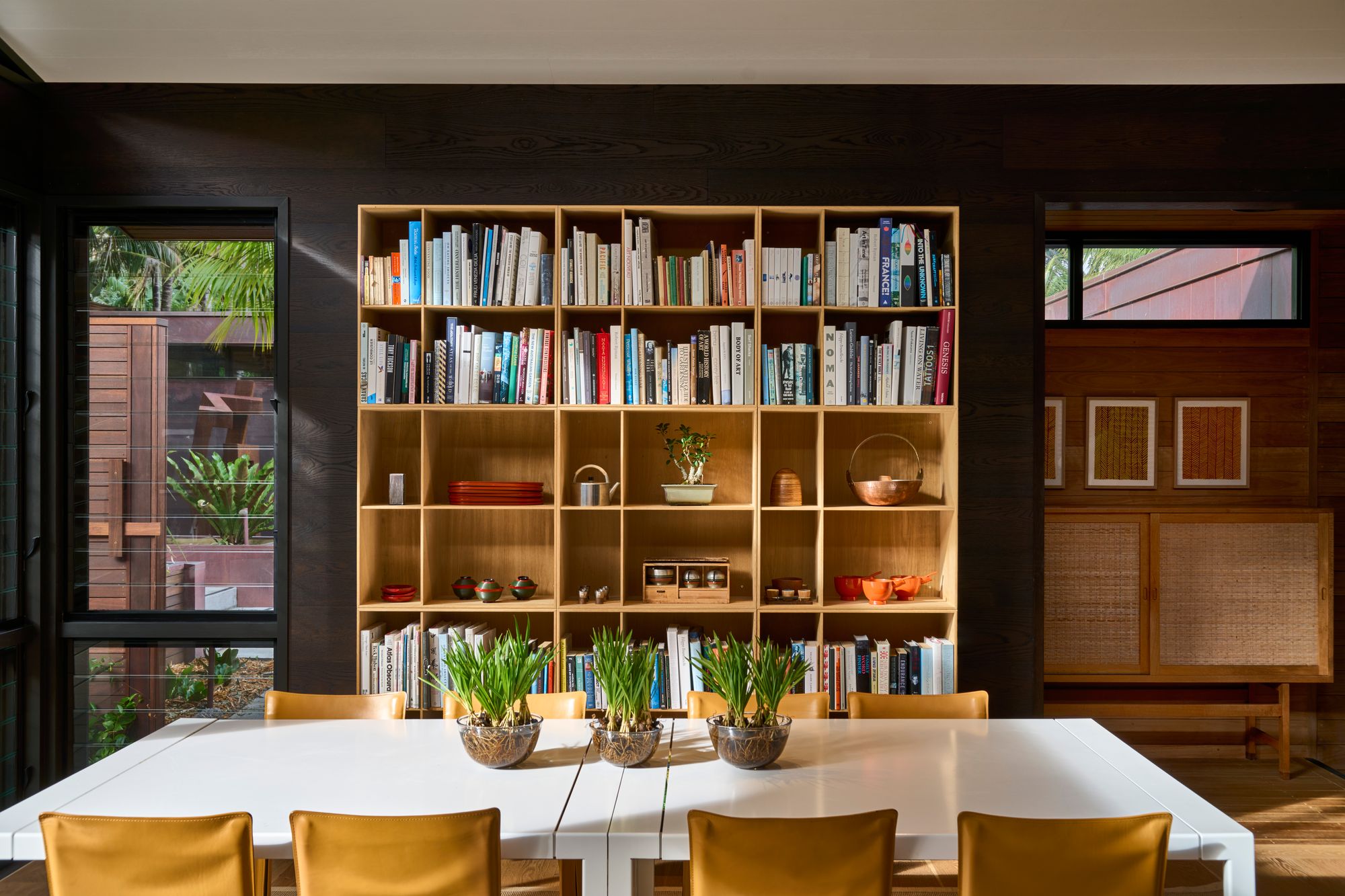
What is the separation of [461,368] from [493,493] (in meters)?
0.50

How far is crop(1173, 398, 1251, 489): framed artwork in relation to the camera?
488 cm

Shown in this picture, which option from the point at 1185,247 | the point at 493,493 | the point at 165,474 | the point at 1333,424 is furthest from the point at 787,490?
the point at 1333,424

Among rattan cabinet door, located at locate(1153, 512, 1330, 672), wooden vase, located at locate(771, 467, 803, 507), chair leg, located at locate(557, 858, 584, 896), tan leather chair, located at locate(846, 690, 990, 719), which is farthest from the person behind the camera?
rattan cabinet door, located at locate(1153, 512, 1330, 672)

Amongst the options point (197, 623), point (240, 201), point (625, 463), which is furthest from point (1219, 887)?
point (240, 201)

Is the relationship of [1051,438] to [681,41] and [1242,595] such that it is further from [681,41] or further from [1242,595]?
[681,41]

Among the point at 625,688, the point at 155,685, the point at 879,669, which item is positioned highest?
the point at 625,688

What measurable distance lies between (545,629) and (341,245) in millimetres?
1778

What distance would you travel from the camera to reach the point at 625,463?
136 inches

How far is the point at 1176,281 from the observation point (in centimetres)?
493

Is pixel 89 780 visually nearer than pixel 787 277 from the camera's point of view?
Yes

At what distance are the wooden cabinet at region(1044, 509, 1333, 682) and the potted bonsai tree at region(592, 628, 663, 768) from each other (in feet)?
10.2

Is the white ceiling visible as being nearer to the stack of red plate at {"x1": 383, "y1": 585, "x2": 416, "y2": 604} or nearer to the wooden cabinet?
the stack of red plate at {"x1": 383, "y1": 585, "x2": 416, "y2": 604}

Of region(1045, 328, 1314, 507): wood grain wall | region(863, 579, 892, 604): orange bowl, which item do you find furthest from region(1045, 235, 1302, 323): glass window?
region(863, 579, 892, 604): orange bowl

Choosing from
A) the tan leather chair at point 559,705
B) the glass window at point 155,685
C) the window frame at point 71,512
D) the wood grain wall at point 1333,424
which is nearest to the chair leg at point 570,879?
the tan leather chair at point 559,705
